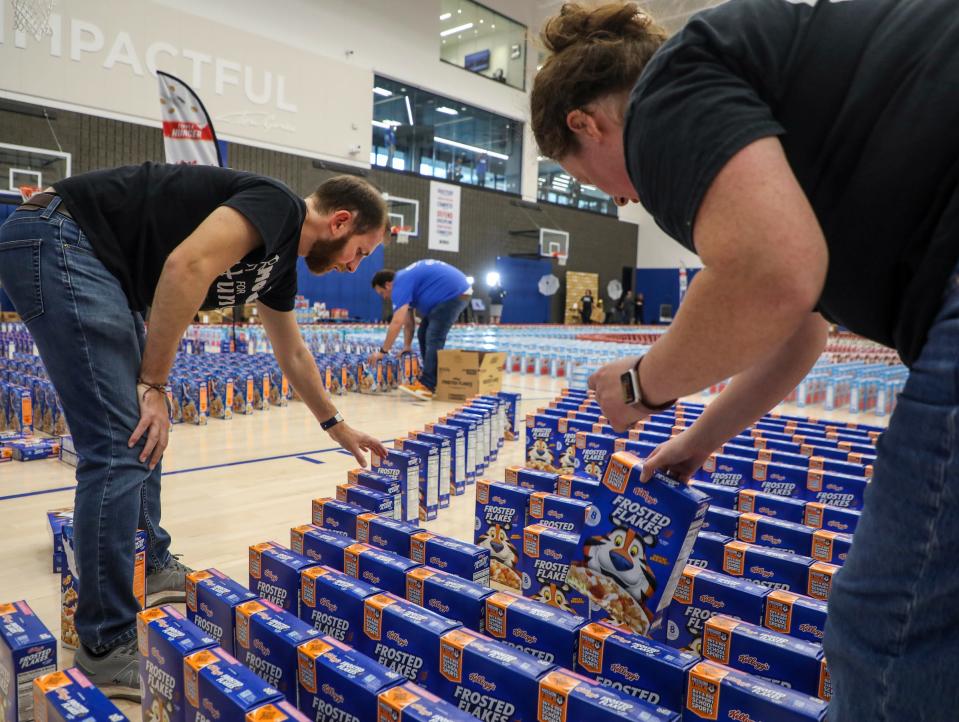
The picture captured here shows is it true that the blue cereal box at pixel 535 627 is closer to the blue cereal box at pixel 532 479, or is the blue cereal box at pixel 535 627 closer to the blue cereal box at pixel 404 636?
the blue cereal box at pixel 404 636

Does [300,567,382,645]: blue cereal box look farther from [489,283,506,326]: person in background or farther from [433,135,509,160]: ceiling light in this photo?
[489,283,506,326]: person in background

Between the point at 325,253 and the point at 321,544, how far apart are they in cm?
74

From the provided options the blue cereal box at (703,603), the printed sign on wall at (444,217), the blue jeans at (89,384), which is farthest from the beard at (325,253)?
the printed sign on wall at (444,217)

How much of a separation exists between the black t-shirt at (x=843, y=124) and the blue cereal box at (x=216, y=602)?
116 centimetres

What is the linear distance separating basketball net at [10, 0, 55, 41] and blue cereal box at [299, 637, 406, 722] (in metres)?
12.6

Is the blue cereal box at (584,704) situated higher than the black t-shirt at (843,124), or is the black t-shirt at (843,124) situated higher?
the black t-shirt at (843,124)

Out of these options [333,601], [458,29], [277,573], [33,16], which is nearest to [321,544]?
[277,573]

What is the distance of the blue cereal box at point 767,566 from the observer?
1634mm

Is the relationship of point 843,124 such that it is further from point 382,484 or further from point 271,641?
point 382,484

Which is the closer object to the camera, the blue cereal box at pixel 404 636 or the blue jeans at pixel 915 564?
the blue jeans at pixel 915 564

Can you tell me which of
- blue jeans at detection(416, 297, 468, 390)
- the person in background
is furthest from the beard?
the person in background

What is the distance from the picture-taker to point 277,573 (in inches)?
64.0

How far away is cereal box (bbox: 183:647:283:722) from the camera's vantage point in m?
1.03

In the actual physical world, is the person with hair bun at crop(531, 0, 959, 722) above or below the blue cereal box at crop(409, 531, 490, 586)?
above
